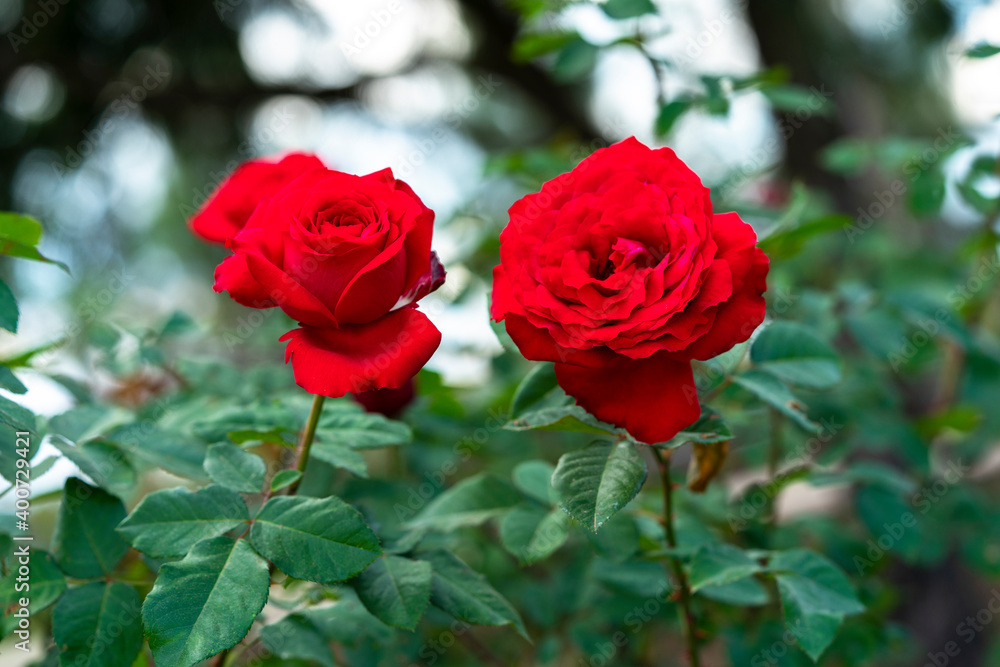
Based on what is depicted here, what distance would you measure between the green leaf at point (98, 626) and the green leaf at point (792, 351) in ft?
1.88

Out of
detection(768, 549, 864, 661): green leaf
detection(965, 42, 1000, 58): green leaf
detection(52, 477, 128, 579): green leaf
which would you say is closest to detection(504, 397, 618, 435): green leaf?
detection(768, 549, 864, 661): green leaf

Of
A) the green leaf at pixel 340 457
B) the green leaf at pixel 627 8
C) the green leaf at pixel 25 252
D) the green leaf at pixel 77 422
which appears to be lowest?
the green leaf at pixel 77 422

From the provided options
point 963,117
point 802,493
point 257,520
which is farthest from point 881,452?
point 963,117

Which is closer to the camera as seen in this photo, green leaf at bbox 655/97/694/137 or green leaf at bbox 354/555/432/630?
green leaf at bbox 354/555/432/630

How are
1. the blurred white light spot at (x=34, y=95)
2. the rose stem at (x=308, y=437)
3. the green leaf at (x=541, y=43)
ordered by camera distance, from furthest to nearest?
the blurred white light spot at (x=34, y=95) → the green leaf at (x=541, y=43) → the rose stem at (x=308, y=437)

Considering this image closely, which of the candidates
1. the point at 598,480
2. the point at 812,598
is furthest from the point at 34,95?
the point at 812,598

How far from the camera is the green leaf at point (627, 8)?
71cm

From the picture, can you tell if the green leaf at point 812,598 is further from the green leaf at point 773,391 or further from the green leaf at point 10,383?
the green leaf at point 10,383

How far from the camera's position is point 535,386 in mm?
558

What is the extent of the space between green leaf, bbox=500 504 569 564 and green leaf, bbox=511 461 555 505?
2cm

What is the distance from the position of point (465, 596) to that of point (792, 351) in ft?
1.24

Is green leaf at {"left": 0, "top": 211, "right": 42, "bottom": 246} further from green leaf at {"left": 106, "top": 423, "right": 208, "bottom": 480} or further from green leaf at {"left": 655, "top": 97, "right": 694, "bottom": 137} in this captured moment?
green leaf at {"left": 655, "top": 97, "right": 694, "bottom": 137}

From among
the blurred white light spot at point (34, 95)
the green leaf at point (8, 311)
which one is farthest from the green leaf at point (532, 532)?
the blurred white light spot at point (34, 95)

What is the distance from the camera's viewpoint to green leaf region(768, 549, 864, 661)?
0.53 metres
